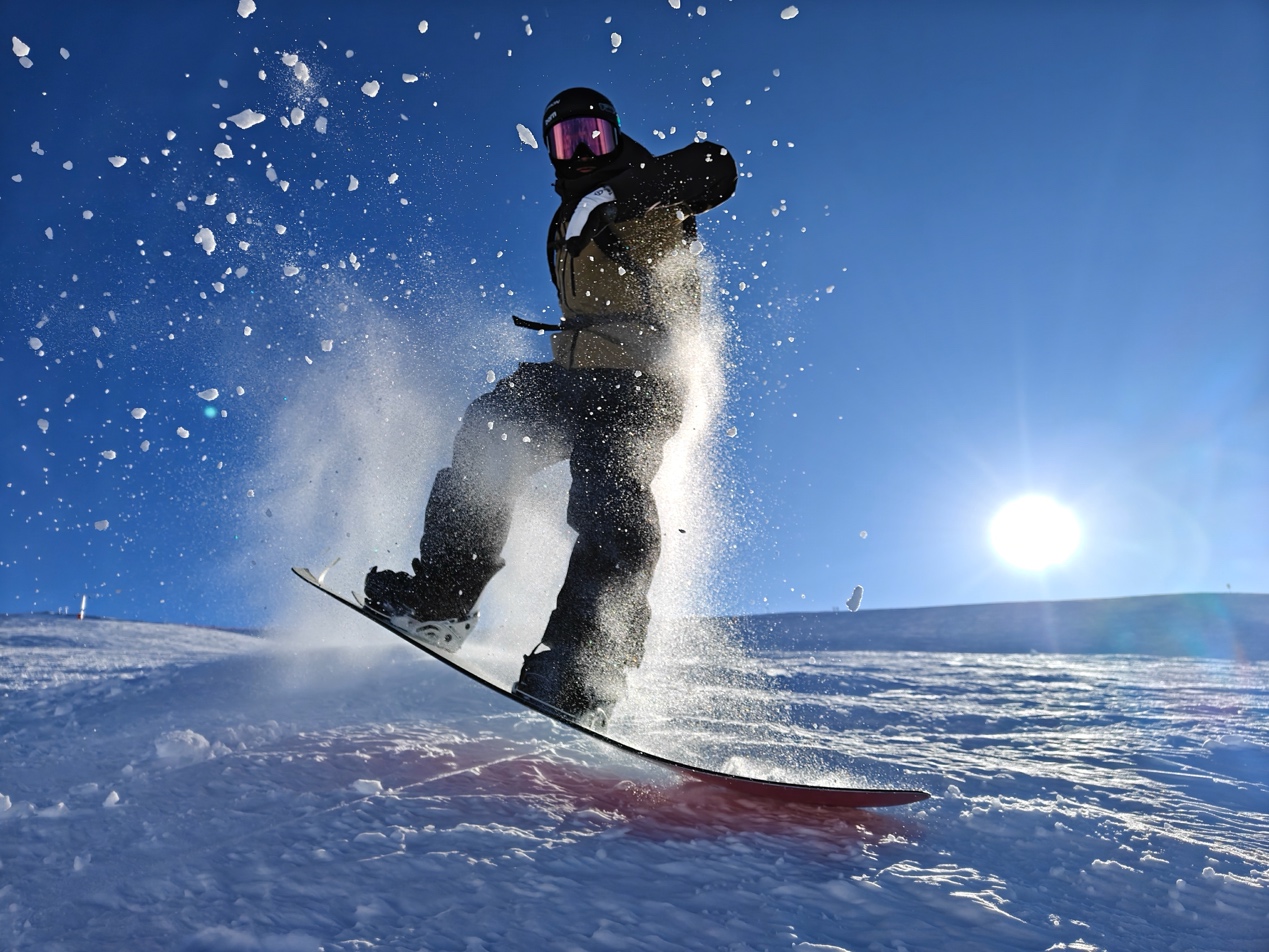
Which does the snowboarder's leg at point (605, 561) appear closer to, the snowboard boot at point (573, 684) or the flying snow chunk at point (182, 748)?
the snowboard boot at point (573, 684)

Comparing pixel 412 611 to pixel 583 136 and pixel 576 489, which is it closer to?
pixel 576 489

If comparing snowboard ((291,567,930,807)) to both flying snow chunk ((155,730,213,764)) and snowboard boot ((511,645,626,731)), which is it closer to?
snowboard boot ((511,645,626,731))

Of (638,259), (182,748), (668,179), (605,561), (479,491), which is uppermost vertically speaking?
(668,179)

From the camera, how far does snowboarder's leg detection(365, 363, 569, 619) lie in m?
3.07

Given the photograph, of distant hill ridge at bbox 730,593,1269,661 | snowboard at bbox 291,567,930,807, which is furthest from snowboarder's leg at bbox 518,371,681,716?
distant hill ridge at bbox 730,593,1269,661

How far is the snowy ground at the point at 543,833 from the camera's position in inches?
51.1

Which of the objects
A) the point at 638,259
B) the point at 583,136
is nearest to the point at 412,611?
Answer: the point at 638,259

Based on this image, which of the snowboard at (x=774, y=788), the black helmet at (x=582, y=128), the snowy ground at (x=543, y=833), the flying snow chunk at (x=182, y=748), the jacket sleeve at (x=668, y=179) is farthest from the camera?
the black helmet at (x=582, y=128)

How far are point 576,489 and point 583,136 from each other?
1.77 metres

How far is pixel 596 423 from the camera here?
10.00 feet

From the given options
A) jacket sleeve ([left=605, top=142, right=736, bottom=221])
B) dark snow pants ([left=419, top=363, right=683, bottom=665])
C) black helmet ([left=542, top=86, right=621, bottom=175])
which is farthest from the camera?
black helmet ([left=542, top=86, right=621, bottom=175])

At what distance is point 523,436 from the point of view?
315 cm

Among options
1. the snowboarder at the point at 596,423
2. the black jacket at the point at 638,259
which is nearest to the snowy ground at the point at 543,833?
the snowboarder at the point at 596,423

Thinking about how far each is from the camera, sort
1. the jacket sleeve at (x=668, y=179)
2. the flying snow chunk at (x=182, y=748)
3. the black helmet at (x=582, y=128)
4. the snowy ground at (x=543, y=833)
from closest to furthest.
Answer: the snowy ground at (x=543, y=833), the flying snow chunk at (x=182, y=748), the jacket sleeve at (x=668, y=179), the black helmet at (x=582, y=128)
